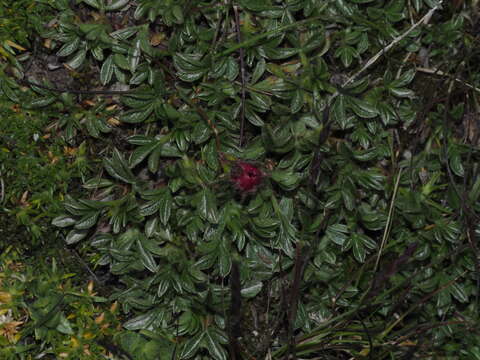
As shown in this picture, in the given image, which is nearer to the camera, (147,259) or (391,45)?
(147,259)

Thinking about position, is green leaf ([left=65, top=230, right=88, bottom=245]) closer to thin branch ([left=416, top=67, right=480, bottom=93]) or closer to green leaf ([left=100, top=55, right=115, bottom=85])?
green leaf ([left=100, top=55, right=115, bottom=85])

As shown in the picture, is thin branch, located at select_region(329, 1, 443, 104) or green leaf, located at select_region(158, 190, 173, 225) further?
thin branch, located at select_region(329, 1, 443, 104)

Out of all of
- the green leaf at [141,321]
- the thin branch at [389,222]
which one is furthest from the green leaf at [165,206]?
the thin branch at [389,222]

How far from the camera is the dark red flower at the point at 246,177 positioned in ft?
8.82

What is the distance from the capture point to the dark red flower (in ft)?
8.82

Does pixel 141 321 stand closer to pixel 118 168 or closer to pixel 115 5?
pixel 118 168

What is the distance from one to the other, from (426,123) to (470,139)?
285mm

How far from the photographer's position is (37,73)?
3021 millimetres

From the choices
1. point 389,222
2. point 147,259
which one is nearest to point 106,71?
point 147,259

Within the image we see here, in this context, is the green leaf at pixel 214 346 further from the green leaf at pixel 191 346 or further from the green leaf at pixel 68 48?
the green leaf at pixel 68 48

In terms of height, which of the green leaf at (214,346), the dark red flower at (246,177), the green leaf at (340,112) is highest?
the green leaf at (340,112)

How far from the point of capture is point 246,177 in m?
2.68

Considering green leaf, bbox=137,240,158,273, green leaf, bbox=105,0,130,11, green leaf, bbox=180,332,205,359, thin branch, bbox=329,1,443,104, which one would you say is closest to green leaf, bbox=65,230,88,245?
green leaf, bbox=137,240,158,273

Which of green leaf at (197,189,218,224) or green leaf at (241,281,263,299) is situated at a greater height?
green leaf at (197,189,218,224)
